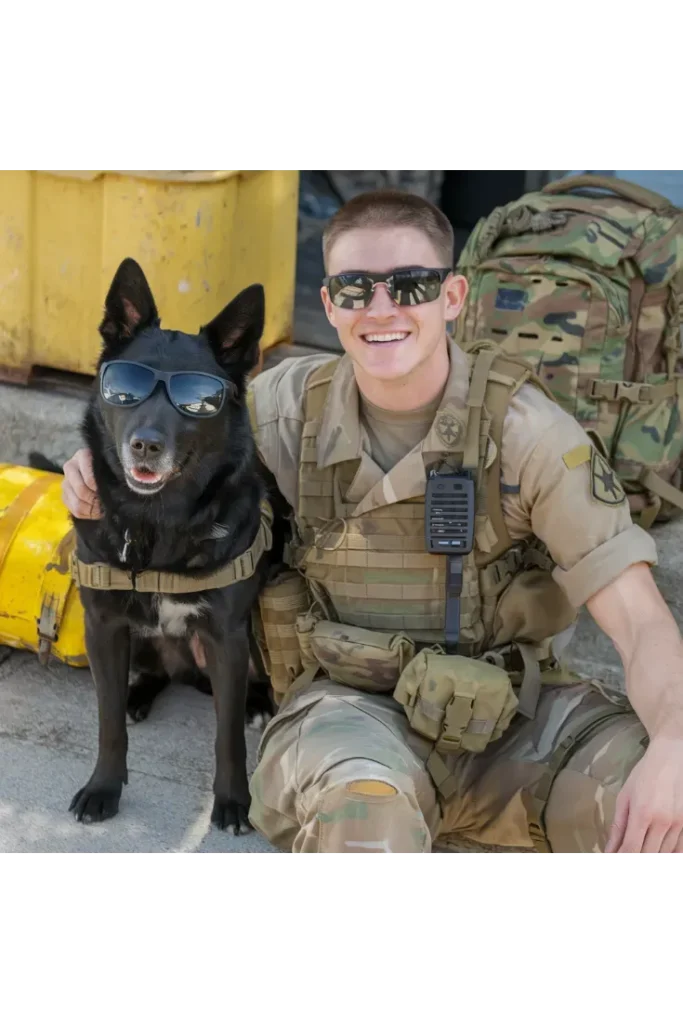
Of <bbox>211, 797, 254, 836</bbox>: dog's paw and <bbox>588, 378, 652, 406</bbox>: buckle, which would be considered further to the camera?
<bbox>588, 378, 652, 406</bbox>: buckle

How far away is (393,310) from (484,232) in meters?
0.99

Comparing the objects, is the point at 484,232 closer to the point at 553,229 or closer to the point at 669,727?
the point at 553,229

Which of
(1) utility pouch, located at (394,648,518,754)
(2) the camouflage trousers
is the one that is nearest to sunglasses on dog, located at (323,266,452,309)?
(1) utility pouch, located at (394,648,518,754)

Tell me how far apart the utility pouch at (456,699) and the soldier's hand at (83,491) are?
31.1 inches

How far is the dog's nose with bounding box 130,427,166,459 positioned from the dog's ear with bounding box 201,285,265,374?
0.89 ft

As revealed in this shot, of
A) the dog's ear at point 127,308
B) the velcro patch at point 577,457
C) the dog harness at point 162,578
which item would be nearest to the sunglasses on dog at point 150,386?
the dog's ear at point 127,308

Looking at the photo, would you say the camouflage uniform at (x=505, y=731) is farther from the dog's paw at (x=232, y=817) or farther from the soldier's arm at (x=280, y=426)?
the dog's paw at (x=232, y=817)

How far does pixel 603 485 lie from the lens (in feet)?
7.16

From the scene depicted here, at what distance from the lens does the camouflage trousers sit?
6.33 ft

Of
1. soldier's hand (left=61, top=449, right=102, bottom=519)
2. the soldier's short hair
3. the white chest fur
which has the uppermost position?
the soldier's short hair

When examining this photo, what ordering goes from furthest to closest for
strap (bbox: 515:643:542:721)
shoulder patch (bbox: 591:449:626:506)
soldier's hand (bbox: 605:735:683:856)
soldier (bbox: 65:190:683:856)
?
strap (bbox: 515:643:542:721) → shoulder patch (bbox: 591:449:626:506) → soldier (bbox: 65:190:683:856) → soldier's hand (bbox: 605:735:683:856)

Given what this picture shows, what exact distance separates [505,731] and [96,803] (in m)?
0.98

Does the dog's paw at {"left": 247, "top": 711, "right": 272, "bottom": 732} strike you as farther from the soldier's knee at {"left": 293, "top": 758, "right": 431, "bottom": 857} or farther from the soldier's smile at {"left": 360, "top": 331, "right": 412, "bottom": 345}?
the soldier's smile at {"left": 360, "top": 331, "right": 412, "bottom": 345}

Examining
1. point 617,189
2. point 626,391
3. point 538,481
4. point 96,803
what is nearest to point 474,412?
point 538,481
